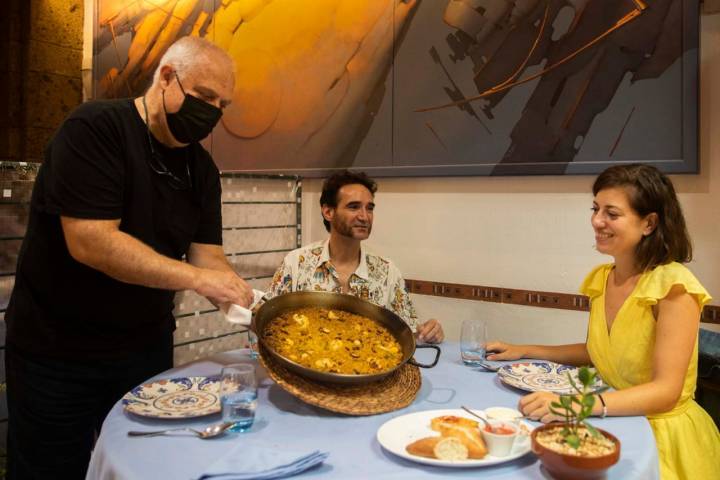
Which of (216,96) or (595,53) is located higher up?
(595,53)

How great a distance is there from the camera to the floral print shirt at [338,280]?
2.66m

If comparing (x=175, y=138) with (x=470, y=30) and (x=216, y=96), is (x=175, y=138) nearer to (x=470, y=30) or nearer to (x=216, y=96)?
(x=216, y=96)

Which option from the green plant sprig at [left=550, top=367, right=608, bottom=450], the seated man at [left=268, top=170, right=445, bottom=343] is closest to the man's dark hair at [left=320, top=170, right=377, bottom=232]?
the seated man at [left=268, top=170, right=445, bottom=343]

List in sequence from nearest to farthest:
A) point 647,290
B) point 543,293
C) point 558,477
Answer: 1. point 558,477
2. point 647,290
3. point 543,293

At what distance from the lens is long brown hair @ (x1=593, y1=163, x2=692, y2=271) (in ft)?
5.94

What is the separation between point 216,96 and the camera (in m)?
1.93

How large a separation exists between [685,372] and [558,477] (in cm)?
71

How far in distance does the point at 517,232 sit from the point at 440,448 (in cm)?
191

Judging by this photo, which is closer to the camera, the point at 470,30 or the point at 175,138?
the point at 175,138

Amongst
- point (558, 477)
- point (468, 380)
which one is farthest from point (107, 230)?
point (558, 477)

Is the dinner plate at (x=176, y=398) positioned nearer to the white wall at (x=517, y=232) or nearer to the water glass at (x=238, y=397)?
the water glass at (x=238, y=397)

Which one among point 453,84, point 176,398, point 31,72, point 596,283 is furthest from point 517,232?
point 31,72

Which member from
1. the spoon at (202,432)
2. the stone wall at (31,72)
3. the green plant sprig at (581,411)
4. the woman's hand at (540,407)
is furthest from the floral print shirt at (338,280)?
the stone wall at (31,72)

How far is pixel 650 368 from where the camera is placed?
176 centimetres
